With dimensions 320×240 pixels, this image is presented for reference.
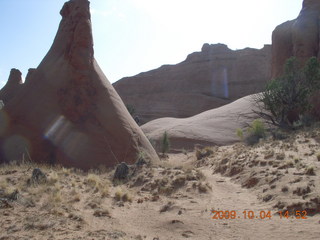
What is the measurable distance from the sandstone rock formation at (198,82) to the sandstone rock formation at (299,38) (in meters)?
21.4

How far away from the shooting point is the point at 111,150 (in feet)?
43.1

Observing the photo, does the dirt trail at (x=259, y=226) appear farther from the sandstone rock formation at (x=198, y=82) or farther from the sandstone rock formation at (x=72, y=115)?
the sandstone rock formation at (x=198, y=82)

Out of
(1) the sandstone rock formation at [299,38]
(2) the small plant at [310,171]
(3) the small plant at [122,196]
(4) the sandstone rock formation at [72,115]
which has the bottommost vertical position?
(3) the small plant at [122,196]

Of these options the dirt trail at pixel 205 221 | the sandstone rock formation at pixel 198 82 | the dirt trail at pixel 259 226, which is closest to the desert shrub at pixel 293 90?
the dirt trail at pixel 205 221

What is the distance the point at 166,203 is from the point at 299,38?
2576cm

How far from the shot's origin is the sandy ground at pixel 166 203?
19.0 feet

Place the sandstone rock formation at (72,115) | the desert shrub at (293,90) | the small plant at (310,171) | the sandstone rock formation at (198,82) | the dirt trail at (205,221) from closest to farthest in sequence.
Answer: the dirt trail at (205,221) → the small plant at (310,171) → the sandstone rock formation at (72,115) → the desert shrub at (293,90) → the sandstone rock formation at (198,82)

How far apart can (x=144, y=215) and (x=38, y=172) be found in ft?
11.2

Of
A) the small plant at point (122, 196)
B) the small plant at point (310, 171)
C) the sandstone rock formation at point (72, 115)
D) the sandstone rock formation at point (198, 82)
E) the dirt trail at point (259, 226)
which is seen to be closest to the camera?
the dirt trail at point (259, 226)

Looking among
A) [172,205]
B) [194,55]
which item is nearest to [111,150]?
[172,205]

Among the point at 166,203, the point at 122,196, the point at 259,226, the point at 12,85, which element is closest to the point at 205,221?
the point at 259,226

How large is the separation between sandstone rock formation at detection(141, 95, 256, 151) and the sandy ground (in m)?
12.8

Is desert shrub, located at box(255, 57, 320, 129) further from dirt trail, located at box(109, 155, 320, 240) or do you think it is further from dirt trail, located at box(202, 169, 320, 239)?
dirt trail, located at box(202, 169, 320, 239)

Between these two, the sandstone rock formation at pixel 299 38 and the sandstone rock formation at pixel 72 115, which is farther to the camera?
the sandstone rock formation at pixel 299 38
